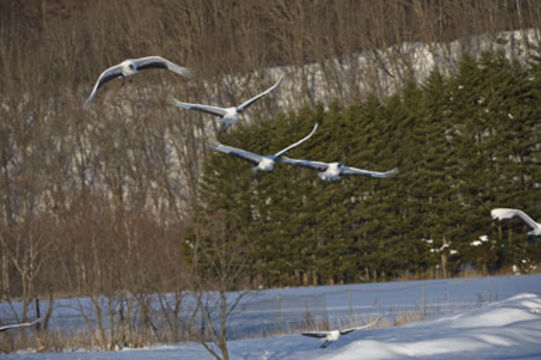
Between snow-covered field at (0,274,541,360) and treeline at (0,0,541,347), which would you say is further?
treeline at (0,0,541,347)

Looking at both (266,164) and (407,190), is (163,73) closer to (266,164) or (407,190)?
(407,190)

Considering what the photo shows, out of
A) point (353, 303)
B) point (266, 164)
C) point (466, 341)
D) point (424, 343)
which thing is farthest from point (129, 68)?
point (353, 303)

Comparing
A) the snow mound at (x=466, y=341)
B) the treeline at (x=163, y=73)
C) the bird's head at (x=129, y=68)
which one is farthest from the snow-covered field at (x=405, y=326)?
the treeline at (x=163, y=73)

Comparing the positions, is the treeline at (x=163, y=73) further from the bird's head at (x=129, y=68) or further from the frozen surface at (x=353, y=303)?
the bird's head at (x=129, y=68)

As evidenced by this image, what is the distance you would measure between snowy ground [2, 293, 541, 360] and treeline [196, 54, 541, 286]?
479 inches

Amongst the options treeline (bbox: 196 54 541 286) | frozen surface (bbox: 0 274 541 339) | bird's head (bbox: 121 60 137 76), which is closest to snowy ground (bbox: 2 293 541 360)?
frozen surface (bbox: 0 274 541 339)

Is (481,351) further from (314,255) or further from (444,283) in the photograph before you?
(314,255)

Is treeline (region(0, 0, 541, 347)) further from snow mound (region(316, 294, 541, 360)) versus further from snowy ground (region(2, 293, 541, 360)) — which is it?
snow mound (region(316, 294, 541, 360))

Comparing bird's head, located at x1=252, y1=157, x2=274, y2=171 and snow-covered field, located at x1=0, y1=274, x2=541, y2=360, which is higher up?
bird's head, located at x1=252, y1=157, x2=274, y2=171

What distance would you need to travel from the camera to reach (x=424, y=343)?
50.7ft

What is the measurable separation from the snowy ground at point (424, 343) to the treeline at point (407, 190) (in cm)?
1217

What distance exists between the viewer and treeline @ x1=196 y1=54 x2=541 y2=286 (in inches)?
1303

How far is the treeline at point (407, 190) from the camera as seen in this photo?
1303 inches

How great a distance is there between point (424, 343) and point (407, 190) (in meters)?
19.0
